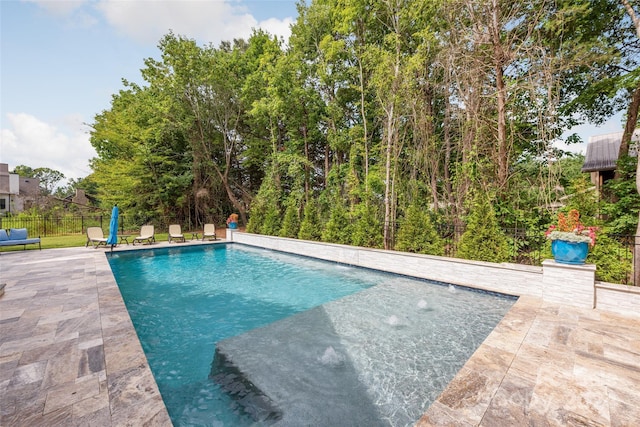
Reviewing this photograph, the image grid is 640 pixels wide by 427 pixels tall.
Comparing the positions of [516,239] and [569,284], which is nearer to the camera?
[569,284]

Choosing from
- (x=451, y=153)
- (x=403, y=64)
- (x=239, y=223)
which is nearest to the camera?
(x=403, y=64)

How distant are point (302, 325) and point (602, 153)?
599 inches

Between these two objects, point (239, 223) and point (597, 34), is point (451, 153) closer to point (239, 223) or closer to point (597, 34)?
point (597, 34)

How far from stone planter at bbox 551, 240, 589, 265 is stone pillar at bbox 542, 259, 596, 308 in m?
0.08

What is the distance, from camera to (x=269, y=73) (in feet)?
42.7

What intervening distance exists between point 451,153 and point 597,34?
4.66 m

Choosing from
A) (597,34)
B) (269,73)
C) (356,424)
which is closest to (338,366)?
(356,424)

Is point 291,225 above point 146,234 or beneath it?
above

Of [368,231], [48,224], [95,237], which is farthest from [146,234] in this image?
[368,231]

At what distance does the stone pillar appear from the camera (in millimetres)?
4004

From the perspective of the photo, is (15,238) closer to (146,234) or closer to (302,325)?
(146,234)

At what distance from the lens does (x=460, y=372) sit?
2.52 m

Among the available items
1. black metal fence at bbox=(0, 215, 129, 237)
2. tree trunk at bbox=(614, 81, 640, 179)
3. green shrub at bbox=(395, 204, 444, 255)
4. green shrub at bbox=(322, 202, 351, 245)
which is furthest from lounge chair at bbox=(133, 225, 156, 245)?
tree trunk at bbox=(614, 81, 640, 179)

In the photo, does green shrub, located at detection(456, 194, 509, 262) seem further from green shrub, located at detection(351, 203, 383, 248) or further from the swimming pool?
green shrub, located at detection(351, 203, 383, 248)
